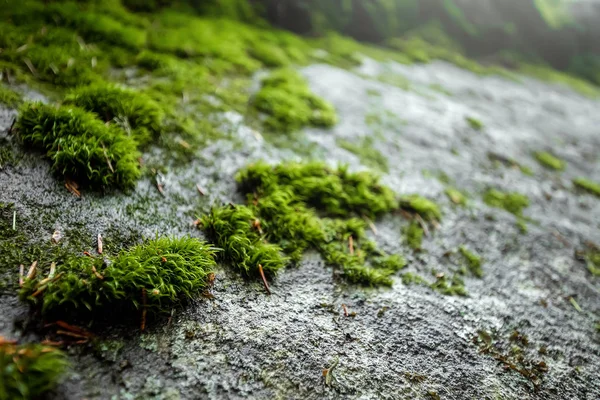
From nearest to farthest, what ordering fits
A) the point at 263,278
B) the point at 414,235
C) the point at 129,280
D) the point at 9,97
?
the point at 129,280
the point at 263,278
the point at 9,97
the point at 414,235

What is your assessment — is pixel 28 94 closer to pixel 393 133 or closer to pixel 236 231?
pixel 236 231

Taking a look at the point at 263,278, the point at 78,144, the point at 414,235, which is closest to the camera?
the point at 263,278

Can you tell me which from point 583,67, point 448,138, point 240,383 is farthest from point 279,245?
point 583,67

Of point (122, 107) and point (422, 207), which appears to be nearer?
point (122, 107)

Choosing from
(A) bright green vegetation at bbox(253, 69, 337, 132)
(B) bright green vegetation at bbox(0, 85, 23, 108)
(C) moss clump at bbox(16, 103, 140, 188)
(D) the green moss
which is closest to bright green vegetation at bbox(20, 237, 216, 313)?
(C) moss clump at bbox(16, 103, 140, 188)

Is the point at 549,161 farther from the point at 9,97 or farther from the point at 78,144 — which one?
the point at 9,97

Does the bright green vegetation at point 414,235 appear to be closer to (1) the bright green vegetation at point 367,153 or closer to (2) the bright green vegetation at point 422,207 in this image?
(2) the bright green vegetation at point 422,207

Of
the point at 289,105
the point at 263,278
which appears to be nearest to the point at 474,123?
the point at 289,105
